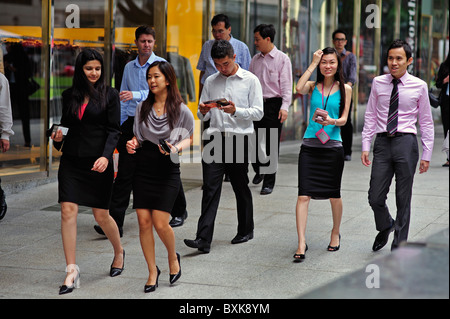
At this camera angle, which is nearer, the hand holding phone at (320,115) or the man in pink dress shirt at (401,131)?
the man in pink dress shirt at (401,131)

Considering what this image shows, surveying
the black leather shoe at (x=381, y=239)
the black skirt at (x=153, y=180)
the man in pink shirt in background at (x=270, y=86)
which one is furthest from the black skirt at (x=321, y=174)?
the man in pink shirt in background at (x=270, y=86)

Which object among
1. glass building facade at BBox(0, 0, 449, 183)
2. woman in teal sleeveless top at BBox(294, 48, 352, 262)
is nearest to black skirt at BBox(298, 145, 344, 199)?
woman in teal sleeveless top at BBox(294, 48, 352, 262)

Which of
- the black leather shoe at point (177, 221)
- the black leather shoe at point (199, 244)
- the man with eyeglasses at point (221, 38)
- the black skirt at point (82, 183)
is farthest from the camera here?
the man with eyeglasses at point (221, 38)

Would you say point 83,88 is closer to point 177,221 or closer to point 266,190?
point 177,221

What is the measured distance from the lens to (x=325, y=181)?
253 inches

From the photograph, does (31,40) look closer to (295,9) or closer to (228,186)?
(228,186)

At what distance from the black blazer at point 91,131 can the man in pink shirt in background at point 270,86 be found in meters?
3.63

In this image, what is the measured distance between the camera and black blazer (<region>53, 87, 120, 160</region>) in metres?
5.52

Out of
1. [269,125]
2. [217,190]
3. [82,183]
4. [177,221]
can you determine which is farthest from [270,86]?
[82,183]

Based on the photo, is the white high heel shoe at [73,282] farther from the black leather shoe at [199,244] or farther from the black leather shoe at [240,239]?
the black leather shoe at [240,239]

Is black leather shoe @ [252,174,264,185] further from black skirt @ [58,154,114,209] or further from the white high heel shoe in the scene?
the white high heel shoe

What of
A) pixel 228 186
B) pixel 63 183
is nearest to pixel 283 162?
pixel 228 186

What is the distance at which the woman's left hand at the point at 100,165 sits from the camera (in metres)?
5.45

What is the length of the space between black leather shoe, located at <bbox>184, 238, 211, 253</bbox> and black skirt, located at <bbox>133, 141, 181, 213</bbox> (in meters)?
1.02
